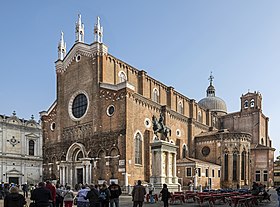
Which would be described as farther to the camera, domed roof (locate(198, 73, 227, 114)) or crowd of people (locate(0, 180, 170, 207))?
domed roof (locate(198, 73, 227, 114))

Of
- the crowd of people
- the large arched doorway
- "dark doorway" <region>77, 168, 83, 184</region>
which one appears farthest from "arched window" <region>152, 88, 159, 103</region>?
the crowd of people

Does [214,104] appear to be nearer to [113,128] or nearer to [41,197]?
[113,128]

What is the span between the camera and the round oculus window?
126ft

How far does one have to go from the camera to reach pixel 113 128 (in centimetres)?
3456

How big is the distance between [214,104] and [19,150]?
126 feet

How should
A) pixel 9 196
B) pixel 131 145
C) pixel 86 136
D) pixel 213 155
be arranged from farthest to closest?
pixel 213 155 → pixel 86 136 → pixel 131 145 → pixel 9 196

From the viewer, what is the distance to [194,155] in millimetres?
48375

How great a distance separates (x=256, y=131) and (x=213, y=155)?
16241 mm

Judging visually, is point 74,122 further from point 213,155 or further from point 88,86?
point 213,155

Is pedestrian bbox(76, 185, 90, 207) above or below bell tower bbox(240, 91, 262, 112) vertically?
below

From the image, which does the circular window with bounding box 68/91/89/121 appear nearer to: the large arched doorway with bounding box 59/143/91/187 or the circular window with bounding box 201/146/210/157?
the large arched doorway with bounding box 59/143/91/187

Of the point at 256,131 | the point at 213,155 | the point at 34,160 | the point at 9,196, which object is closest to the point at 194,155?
the point at 213,155

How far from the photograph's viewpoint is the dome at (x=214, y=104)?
68.8 m

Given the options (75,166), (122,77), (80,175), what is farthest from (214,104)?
(80,175)
